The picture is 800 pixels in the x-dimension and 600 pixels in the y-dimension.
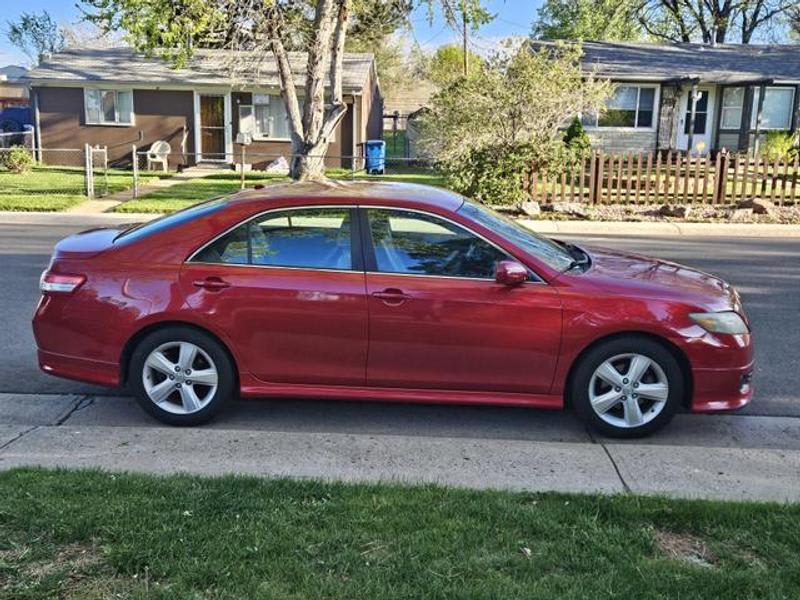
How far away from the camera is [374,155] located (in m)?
25.2

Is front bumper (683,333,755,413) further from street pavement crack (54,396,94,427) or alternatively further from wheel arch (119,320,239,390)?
street pavement crack (54,396,94,427)

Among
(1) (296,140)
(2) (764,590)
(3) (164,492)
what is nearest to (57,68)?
(1) (296,140)

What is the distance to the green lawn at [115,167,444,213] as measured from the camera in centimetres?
1708

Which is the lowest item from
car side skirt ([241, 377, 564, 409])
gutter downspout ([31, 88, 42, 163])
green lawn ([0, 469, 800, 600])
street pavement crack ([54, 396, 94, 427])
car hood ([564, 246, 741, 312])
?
street pavement crack ([54, 396, 94, 427])

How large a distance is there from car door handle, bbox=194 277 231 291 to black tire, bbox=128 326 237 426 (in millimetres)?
291

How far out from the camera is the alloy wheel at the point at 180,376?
507 centimetres

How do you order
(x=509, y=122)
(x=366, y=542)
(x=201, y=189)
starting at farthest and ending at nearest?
(x=201, y=189)
(x=509, y=122)
(x=366, y=542)

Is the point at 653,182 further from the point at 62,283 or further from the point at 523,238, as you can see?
the point at 62,283

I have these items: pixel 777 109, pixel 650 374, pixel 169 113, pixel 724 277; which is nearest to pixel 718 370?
pixel 650 374

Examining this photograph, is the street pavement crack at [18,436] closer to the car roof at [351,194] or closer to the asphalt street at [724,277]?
the asphalt street at [724,277]

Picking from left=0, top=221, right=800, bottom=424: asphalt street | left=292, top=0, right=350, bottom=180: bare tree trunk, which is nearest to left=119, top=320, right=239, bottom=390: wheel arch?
left=0, top=221, right=800, bottom=424: asphalt street

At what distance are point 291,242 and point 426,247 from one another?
88cm

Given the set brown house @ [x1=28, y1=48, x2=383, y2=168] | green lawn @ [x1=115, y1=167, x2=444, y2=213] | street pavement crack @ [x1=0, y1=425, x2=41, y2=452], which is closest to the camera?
street pavement crack @ [x1=0, y1=425, x2=41, y2=452]

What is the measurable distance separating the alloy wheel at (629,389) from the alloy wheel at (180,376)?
8.01 ft
